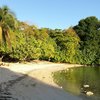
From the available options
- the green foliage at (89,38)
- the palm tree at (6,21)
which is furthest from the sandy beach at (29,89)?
the green foliage at (89,38)

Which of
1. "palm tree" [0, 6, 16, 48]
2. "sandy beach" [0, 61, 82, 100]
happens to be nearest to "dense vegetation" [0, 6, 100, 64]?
"palm tree" [0, 6, 16, 48]

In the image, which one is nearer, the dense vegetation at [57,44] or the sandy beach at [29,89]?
the sandy beach at [29,89]

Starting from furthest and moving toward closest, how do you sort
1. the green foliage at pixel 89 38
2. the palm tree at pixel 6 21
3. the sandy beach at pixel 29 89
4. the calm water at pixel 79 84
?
the green foliage at pixel 89 38
the palm tree at pixel 6 21
the calm water at pixel 79 84
the sandy beach at pixel 29 89

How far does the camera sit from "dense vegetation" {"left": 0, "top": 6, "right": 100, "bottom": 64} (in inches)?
2744

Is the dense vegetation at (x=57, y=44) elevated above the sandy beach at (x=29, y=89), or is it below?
above

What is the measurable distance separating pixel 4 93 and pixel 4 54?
148 ft

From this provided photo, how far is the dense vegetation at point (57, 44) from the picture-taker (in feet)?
229

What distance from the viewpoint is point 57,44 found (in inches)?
3755

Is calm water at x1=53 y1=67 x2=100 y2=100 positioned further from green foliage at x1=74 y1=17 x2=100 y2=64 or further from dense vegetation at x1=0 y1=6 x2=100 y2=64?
green foliage at x1=74 y1=17 x2=100 y2=64

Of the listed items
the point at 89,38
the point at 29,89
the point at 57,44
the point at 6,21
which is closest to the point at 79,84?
the point at 29,89

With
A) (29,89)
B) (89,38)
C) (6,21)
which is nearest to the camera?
(29,89)

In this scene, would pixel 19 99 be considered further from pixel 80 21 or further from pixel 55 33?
pixel 80 21

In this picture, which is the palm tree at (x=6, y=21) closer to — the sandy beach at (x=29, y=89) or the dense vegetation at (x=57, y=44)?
the sandy beach at (x=29, y=89)

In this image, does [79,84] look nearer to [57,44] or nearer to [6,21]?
[6,21]
